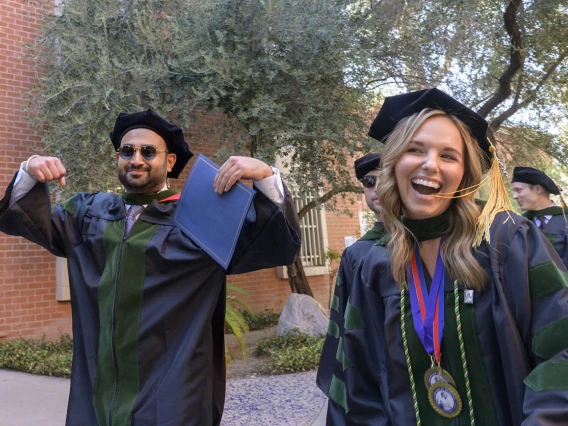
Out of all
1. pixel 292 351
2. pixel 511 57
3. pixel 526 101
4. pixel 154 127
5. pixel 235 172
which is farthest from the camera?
pixel 526 101

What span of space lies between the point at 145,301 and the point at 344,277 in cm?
125

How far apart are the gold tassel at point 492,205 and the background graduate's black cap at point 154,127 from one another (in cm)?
173

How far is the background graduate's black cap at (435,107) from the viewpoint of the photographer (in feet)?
6.29

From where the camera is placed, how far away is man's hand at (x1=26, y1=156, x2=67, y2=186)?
2.65 meters

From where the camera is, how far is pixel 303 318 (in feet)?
27.3

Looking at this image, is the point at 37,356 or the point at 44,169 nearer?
the point at 44,169

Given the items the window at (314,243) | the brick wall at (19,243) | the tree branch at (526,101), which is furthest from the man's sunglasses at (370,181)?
the window at (314,243)

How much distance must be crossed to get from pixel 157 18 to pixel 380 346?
7.32 meters

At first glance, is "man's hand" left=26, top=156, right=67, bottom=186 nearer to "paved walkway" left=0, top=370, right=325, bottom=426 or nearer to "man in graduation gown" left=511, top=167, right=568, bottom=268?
"paved walkway" left=0, top=370, right=325, bottom=426

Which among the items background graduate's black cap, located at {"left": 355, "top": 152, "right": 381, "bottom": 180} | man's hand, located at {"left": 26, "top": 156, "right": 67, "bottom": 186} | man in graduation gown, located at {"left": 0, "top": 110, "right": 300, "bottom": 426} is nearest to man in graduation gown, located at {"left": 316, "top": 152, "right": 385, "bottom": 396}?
background graduate's black cap, located at {"left": 355, "top": 152, "right": 381, "bottom": 180}

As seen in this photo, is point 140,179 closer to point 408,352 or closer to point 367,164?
point 408,352

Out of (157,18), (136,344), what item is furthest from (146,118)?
(157,18)

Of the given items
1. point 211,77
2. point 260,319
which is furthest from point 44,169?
point 260,319

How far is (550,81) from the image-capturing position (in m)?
8.93
